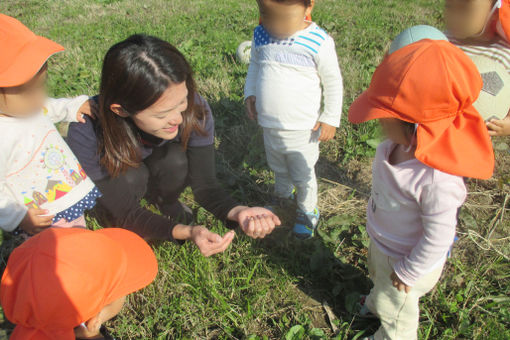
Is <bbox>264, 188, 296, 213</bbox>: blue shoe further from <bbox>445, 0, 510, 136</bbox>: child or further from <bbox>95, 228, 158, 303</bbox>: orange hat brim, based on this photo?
<bbox>445, 0, 510, 136</bbox>: child

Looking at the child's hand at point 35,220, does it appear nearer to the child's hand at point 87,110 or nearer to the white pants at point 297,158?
the child's hand at point 87,110

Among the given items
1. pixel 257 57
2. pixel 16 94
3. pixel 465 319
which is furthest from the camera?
pixel 257 57

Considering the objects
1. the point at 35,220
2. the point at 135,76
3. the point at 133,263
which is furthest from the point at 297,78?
the point at 35,220

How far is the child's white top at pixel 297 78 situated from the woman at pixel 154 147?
0.40 meters

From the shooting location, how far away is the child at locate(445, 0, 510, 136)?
1549 mm

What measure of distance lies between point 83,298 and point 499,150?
3182mm

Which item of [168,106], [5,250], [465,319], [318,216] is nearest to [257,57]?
[168,106]

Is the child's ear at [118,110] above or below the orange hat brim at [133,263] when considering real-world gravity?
above

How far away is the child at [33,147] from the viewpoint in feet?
5.22

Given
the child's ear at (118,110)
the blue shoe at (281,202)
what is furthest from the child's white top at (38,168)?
the blue shoe at (281,202)

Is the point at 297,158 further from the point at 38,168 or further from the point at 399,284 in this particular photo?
the point at 38,168

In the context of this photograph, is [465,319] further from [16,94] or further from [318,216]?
[16,94]

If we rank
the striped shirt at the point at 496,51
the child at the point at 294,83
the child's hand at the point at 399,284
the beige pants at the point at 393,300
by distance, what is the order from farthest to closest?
the child at the point at 294,83 < the striped shirt at the point at 496,51 < the beige pants at the point at 393,300 < the child's hand at the point at 399,284

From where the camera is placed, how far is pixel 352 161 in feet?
9.92
